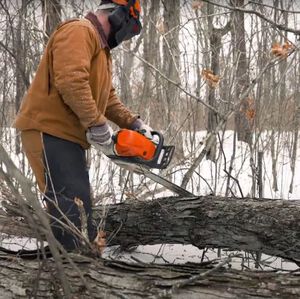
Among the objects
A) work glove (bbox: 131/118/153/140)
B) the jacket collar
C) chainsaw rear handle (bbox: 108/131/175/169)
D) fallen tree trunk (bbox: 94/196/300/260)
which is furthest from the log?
the jacket collar

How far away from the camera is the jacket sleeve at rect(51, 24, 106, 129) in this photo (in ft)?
7.91

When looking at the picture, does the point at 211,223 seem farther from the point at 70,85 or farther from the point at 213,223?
the point at 70,85

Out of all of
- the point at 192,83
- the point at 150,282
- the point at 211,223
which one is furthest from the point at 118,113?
the point at 192,83

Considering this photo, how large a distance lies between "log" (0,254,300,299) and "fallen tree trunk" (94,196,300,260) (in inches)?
29.9

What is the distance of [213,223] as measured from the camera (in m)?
2.79

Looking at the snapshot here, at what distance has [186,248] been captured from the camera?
11.3 feet

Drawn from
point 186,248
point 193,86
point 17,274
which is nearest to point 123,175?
point 193,86

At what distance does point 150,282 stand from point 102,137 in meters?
1.00

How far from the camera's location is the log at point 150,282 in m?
1.71

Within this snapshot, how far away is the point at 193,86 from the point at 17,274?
3.37 metres

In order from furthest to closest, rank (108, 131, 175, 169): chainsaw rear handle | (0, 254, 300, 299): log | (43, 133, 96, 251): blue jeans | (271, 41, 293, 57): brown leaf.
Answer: (271, 41, 293, 57): brown leaf < (108, 131, 175, 169): chainsaw rear handle < (43, 133, 96, 251): blue jeans < (0, 254, 300, 299): log

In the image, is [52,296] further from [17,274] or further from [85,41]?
[85,41]

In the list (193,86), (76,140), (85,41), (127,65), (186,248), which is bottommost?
(186,248)

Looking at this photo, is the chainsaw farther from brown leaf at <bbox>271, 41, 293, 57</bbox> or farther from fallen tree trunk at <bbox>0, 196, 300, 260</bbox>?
brown leaf at <bbox>271, 41, 293, 57</bbox>
